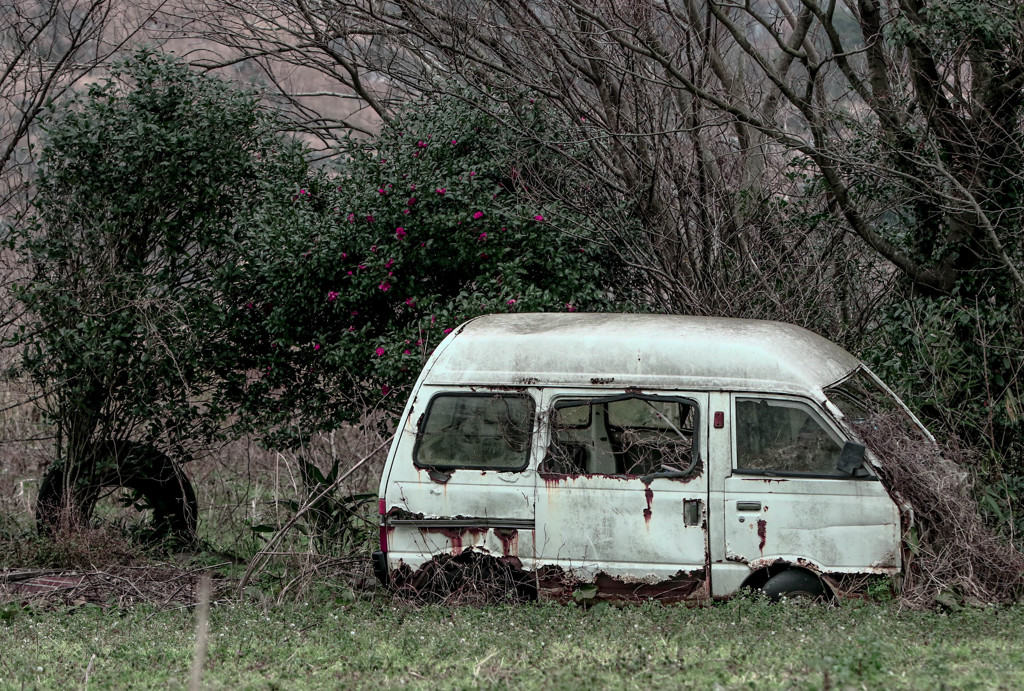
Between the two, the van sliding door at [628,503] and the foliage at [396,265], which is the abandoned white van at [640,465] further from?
the foliage at [396,265]

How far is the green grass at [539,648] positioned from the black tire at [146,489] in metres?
3.32

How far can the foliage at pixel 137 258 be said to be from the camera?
9.71 meters

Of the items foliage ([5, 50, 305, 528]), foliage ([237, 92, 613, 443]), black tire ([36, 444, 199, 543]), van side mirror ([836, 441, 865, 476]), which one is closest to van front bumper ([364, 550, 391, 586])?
foliage ([237, 92, 613, 443])

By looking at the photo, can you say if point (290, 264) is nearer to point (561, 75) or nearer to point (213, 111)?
point (213, 111)

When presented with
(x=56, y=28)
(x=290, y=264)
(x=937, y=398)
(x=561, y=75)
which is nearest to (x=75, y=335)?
(x=290, y=264)

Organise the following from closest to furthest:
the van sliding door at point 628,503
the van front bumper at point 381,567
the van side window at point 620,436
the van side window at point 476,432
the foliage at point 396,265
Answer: the van sliding door at point 628,503, the van side window at point 620,436, the van side window at point 476,432, the van front bumper at point 381,567, the foliage at point 396,265

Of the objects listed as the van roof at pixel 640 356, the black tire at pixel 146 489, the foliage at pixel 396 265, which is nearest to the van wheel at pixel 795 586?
the van roof at pixel 640 356

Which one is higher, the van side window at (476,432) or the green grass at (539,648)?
the van side window at (476,432)

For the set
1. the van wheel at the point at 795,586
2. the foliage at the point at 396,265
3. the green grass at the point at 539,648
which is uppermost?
the foliage at the point at 396,265

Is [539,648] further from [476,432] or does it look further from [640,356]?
[640,356]

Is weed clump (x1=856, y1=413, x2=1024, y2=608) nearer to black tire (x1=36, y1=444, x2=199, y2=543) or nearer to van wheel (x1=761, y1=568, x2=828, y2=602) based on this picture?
van wheel (x1=761, y1=568, x2=828, y2=602)

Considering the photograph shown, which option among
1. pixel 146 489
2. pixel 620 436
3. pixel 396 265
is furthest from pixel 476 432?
pixel 146 489

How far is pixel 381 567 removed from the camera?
677 centimetres

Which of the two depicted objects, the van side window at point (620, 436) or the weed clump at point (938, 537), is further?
the van side window at point (620, 436)
